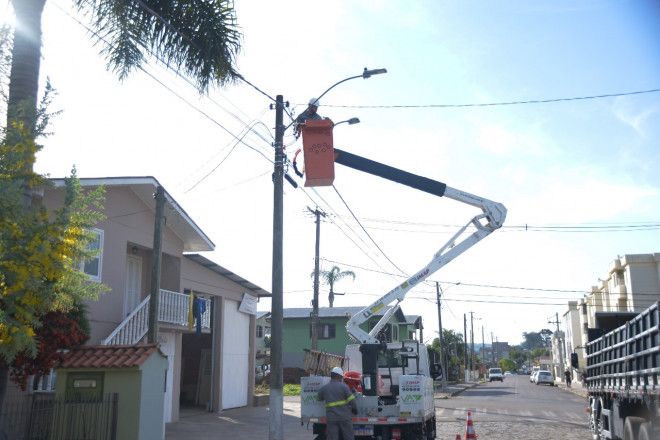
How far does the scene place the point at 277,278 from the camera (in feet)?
43.3

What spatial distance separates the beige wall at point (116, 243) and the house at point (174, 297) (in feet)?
0.08

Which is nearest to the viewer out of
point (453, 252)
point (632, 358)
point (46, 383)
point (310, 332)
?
point (632, 358)

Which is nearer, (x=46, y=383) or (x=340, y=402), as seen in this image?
(x=340, y=402)

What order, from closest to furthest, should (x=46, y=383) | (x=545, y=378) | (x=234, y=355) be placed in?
(x=46, y=383), (x=234, y=355), (x=545, y=378)

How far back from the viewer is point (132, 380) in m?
12.1

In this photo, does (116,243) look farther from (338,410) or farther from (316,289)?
(316,289)

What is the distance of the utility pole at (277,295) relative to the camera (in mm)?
12344

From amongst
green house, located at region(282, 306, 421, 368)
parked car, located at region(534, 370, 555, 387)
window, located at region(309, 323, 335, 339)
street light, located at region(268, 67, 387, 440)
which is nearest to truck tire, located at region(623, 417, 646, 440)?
street light, located at region(268, 67, 387, 440)

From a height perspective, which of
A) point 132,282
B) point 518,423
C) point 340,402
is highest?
point 132,282

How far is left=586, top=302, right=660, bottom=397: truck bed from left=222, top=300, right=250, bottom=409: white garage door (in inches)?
567

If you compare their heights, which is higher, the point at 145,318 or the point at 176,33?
the point at 176,33

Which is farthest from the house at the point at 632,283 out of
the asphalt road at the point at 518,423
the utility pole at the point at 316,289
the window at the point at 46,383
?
the window at the point at 46,383

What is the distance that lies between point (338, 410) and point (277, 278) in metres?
2.87

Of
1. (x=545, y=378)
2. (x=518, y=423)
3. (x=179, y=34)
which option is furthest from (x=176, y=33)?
(x=545, y=378)
